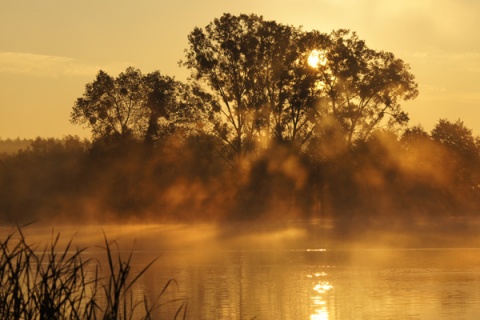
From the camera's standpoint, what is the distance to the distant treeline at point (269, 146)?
52594 mm

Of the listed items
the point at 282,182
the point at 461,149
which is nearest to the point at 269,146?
the point at 282,182

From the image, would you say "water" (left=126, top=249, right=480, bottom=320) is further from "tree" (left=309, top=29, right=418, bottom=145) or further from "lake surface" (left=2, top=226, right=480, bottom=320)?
"tree" (left=309, top=29, right=418, bottom=145)

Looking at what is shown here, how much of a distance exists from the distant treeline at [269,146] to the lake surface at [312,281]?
21.8 metres

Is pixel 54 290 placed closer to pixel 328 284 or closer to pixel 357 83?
pixel 328 284

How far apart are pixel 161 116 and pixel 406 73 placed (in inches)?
516

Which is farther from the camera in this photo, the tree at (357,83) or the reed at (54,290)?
the tree at (357,83)

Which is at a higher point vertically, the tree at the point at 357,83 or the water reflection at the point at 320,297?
the tree at the point at 357,83

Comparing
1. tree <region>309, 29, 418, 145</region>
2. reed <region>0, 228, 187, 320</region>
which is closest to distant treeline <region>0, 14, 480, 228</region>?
tree <region>309, 29, 418, 145</region>

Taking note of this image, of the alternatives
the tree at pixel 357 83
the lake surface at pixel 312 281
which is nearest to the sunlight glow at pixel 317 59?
the tree at pixel 357 83

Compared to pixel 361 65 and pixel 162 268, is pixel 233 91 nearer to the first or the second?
pixel 361 65

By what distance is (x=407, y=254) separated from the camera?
26297 millimetres

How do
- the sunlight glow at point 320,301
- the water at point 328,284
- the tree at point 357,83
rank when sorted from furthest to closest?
the tree at point 357,83 → the water at point 328,284 → the sunlight glow at point 320,301

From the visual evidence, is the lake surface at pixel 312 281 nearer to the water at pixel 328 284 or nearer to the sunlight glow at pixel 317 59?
the water at pixel 328 284

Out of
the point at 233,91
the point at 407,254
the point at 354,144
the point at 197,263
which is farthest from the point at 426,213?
the point at 197,263
